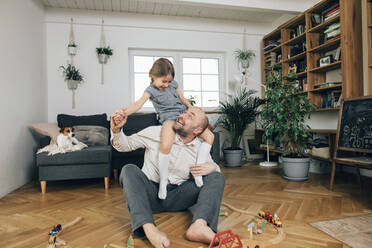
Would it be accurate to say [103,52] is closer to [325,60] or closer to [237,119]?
A: [237,119]

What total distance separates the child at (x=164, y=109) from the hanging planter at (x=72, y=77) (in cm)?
288

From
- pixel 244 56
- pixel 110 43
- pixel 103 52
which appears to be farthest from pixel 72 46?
pixel 244 56

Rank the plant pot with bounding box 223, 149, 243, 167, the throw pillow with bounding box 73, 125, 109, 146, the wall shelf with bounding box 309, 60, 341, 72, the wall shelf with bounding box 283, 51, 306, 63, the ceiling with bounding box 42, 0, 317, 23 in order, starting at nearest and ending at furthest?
the throw pillow with bounding box 73, 125, 109, 146, the wall shelf with bounding box 309, 60, 341, 72, the wall shelf with bounding box 283, 51, 306, 63, the ceiling with bounding box 42, 0, 317, 23, the plant pot with bounding box 223, 149, 243, 167

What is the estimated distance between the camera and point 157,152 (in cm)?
155

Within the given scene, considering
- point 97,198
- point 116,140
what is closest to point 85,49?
point 97,198

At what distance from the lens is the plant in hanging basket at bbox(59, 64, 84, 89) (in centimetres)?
401

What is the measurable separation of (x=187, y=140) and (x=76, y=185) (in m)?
2.14

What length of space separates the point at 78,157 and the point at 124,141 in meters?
1.50

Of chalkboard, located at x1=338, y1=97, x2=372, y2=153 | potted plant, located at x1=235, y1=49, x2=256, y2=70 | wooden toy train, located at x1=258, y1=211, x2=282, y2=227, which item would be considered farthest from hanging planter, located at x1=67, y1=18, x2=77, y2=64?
chalkboard, located at x1=338, y1=97, x2=372, y2=153

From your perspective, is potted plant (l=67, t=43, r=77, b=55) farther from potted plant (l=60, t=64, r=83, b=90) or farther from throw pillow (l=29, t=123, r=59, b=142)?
throw pillow (l=29, t=123, r=59, b=142)

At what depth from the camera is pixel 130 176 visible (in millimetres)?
1450

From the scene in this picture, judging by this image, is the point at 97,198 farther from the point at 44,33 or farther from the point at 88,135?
the point at 44,33

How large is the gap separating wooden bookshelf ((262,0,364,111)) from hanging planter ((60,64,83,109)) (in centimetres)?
345

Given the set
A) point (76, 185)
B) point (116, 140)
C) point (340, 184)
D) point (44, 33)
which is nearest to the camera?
point (116, 140)
